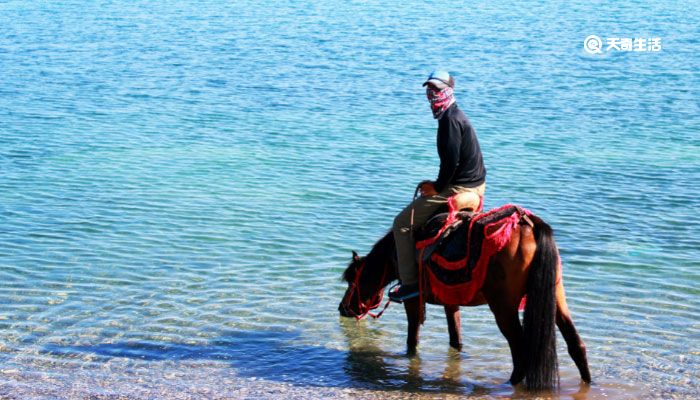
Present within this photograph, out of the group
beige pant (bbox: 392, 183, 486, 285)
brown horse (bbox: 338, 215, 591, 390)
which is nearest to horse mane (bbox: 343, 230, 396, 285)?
beige pant (bbox: 392, 183, 486, 285)

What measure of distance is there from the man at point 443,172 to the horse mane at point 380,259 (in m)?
0.27

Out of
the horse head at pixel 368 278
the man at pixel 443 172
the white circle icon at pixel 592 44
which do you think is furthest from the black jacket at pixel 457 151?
the white circle icon at pixel 592 44

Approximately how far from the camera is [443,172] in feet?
23.7

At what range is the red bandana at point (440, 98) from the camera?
7.21 meters

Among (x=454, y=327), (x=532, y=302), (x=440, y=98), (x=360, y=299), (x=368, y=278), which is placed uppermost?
(x=440, y=98)

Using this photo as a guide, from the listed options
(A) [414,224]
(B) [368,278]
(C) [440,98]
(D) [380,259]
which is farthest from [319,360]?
(C) [440,98]

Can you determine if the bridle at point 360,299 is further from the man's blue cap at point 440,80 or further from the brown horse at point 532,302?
the man's blue cap at point 440,80

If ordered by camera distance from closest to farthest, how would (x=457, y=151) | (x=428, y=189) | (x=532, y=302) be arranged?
(x=532, y=302) < (x=457, y=151) < (x=428, y=189)

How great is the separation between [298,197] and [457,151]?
6.64 m

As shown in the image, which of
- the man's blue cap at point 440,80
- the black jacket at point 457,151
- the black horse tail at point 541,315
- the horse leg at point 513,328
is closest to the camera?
the black horse tail at point 541,315

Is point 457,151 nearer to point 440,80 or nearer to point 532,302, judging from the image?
point 440,80

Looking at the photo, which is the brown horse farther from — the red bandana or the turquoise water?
the red bandana

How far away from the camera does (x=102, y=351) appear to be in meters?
7.92

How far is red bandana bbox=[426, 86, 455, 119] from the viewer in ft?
23.7
